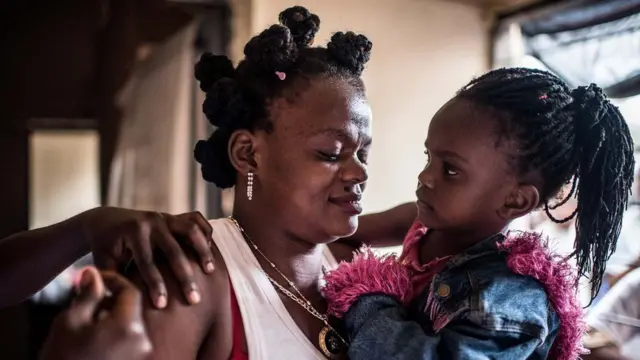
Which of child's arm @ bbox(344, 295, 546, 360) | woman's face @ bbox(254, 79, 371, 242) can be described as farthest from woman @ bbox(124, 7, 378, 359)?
child's arm @ bbox(344, 295, 546, 360)

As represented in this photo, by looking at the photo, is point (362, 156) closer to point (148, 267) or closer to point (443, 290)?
point (443, 290)

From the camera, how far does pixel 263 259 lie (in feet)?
3.54

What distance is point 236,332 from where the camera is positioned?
917 millimetres

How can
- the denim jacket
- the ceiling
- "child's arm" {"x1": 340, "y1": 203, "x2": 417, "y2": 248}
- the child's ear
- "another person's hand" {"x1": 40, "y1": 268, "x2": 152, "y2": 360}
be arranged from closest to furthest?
"another person's hand" {"x1": 40, "y1": 268, "x2": 152, "y2": 360} < the denim jacket < the child's ear < "child's arm" {"x1": 340, "y1": 203, "x2": 417, "y2": 248} < the ceiling

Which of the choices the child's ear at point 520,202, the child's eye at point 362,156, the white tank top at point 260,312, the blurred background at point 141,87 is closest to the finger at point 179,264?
the white tank top at point 260,312

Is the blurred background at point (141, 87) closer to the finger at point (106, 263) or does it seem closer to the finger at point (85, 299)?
the finger at point (106, 263)

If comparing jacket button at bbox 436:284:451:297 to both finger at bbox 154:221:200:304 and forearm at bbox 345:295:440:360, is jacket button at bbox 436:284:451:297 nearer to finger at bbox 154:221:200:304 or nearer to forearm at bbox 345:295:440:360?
forearm at bbox 345:295:440:360

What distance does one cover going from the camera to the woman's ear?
3.53 ft

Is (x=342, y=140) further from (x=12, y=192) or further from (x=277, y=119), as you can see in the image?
(x=12, y=192)

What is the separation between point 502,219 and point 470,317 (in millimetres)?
218

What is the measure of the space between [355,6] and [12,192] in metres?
1.65

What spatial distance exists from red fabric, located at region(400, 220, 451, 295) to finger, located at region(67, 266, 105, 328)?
22.6 inches

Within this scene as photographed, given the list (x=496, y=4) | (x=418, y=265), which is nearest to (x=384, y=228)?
(x=418, y=265)

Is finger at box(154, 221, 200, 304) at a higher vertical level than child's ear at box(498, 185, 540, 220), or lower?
lower
